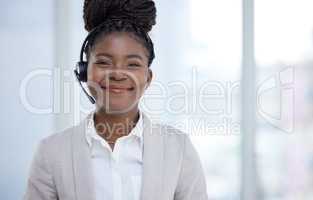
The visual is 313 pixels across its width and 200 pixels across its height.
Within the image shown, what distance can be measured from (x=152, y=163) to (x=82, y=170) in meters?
0.17

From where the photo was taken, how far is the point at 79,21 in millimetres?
1785

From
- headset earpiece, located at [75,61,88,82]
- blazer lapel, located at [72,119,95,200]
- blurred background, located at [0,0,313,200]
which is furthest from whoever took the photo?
blurred background, located at [0,0,313,200]

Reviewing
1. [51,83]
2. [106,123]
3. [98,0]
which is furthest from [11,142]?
[98,0]

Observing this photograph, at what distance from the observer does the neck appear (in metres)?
1.10

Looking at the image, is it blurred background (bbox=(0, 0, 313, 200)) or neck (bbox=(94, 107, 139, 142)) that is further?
blurred background (bbox=(0, 0, 313, 200))

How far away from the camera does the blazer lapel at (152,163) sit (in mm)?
1007

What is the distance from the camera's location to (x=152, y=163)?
40.9 inches

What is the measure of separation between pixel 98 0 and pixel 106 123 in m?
0.31

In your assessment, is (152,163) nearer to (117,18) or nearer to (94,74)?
(94,74)

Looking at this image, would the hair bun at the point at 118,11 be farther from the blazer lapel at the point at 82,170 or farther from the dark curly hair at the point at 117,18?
the blazer lapel at the point at 82,170

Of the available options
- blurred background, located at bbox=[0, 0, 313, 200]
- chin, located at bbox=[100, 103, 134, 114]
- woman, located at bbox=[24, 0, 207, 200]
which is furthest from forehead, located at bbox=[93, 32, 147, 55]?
blurred background, located at bbox=[0, 0, 313, 200]

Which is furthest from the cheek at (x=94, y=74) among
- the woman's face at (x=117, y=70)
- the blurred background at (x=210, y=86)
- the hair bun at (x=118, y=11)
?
the blurred background at (x=210, y=86)

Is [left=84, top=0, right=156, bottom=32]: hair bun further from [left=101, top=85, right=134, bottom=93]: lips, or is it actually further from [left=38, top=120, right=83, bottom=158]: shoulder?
[left=38, top=120, right=83, bottom=158]: shoulder

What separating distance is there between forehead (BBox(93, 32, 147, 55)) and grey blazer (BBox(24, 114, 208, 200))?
8.0 inches
